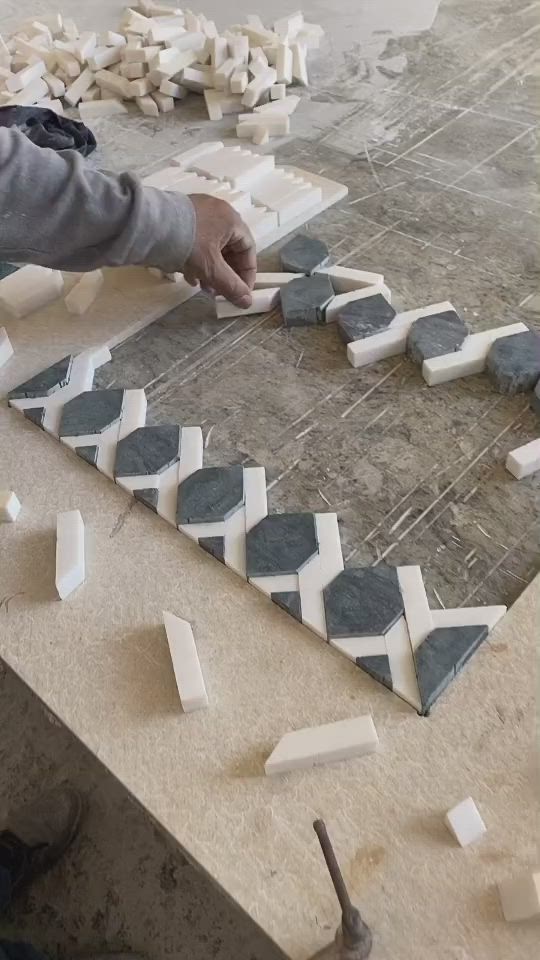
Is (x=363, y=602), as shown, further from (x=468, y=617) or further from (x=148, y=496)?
(x=148, y=496)

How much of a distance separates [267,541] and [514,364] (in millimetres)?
602

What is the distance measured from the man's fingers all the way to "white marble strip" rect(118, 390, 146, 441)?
0.98 feet

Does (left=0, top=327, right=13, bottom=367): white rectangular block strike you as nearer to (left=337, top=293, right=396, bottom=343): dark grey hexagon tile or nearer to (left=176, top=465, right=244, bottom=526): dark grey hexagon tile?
(left=176, top=465, right=244, bottom=526): dark grey hexagon tile

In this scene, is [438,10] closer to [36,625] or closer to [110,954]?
[36,625]

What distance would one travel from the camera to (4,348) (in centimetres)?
166

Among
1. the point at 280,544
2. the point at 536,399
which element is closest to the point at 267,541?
the point at 280,544

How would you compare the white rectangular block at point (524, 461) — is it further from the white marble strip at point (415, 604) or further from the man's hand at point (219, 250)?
the man's hand at point (219, 250)

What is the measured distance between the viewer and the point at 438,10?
2975mm

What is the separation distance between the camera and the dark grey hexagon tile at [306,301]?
5.41ft

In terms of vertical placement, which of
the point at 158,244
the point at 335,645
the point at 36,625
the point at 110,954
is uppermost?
the point at 158,244

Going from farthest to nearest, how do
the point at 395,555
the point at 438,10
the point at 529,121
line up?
the point at 438,10 → the point at 529,121 → the point at 395,555

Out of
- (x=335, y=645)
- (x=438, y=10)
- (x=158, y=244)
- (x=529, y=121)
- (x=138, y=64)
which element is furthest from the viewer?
(x=438, y=10)

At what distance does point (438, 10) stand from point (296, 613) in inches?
109

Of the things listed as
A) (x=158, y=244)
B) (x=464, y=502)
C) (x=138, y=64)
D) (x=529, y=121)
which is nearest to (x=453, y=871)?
(x=464, y=502)
